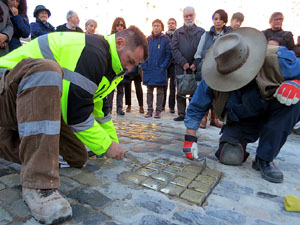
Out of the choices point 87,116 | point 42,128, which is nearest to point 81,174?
point 87,116

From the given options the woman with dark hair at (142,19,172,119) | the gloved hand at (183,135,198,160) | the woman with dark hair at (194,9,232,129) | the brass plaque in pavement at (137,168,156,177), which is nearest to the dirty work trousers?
the brass plaque in pavement at (137,168,156,177)

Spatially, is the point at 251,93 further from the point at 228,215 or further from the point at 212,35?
the point at 212,35

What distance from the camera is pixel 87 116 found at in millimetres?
A: 1583

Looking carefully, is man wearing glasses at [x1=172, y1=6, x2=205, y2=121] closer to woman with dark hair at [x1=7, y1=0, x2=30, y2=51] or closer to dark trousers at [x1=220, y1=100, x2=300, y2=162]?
dark trousers at [x1=220, y1=100, x2=300, y2=162]

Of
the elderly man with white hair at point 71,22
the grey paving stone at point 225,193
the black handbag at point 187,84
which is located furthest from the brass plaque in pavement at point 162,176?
the elderly man with white hair at point 71,22

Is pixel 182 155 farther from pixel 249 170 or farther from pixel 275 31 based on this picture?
pixel 275 31

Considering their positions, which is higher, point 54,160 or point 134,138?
point 54,160

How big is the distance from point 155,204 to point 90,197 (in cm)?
41

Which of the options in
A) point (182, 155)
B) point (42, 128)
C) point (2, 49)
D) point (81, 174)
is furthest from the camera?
point (2, 49)

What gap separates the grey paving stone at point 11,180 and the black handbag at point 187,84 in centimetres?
300

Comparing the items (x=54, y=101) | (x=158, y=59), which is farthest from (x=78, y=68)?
(x=158, y=59)

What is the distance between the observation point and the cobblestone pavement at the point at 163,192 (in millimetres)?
1377

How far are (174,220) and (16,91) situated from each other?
1.17m

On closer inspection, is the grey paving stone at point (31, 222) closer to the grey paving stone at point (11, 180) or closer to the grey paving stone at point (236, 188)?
the grey paving stone at point (11, 180)
